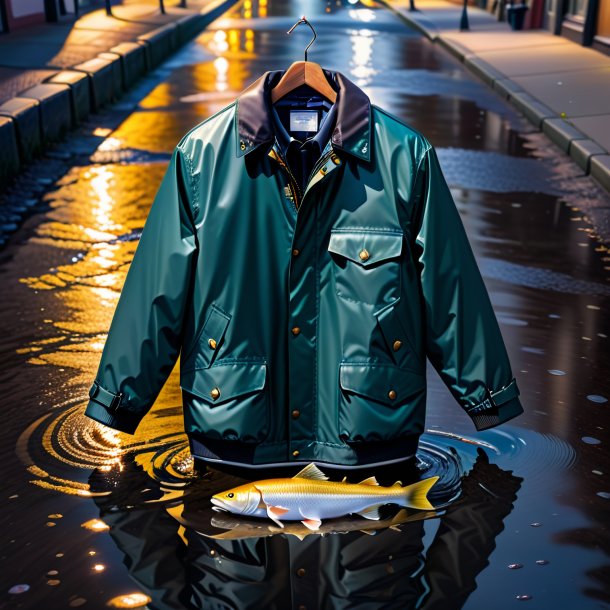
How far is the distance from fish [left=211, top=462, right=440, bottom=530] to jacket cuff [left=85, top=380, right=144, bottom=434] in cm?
39

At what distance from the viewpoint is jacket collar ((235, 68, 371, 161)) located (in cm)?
348

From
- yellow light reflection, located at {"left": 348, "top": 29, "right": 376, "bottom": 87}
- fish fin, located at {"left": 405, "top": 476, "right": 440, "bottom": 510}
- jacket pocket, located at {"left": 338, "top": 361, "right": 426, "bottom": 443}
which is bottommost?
yellow light reflection, located at {"left": 348, "top": 29, "right": 376, "bottom": 87}

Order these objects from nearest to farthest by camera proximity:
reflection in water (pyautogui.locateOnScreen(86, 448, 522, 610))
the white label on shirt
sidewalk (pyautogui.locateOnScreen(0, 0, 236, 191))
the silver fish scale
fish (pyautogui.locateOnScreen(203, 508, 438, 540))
→ 1. reflection in water (pyautogui.locateOnScreen(86, 448, 522, 610))
2. the silver fish scale
3. fish (pyautogui.locateOnScreen(203, 508, 438, 540))
4. the white label on shirt
5. sidewalk (pyautogui.locateOnScreen(0, 0, 236, 191))

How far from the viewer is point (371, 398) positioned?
3.54 meters

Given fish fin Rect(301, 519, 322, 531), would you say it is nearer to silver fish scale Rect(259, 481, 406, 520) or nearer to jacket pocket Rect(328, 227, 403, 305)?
silver fish scale Rect(259, 481, 406, 520)

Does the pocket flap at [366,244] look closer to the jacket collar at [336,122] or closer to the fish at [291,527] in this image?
the jacket collar at [336,122]

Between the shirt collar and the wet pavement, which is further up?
the shirt collar

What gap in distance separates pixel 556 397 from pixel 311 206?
187cm

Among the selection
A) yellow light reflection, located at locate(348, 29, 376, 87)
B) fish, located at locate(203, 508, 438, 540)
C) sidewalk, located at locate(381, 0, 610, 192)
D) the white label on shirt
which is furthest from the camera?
yellow light reflection, located at locate(348, 29, 376, 87)

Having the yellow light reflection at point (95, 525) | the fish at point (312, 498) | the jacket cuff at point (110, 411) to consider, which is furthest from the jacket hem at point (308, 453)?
the yellow light reflection at point (95, 525)

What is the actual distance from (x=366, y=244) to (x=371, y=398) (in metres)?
0.47

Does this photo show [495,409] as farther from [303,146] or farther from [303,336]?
[303,146]

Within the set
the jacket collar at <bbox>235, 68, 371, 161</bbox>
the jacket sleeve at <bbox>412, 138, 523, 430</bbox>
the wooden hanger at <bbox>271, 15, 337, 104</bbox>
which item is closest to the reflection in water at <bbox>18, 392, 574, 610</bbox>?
the jacket sleeve at <bbox>412, 138, 523, 430</bbox>

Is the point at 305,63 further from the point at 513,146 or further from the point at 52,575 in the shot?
the point at 513,146
